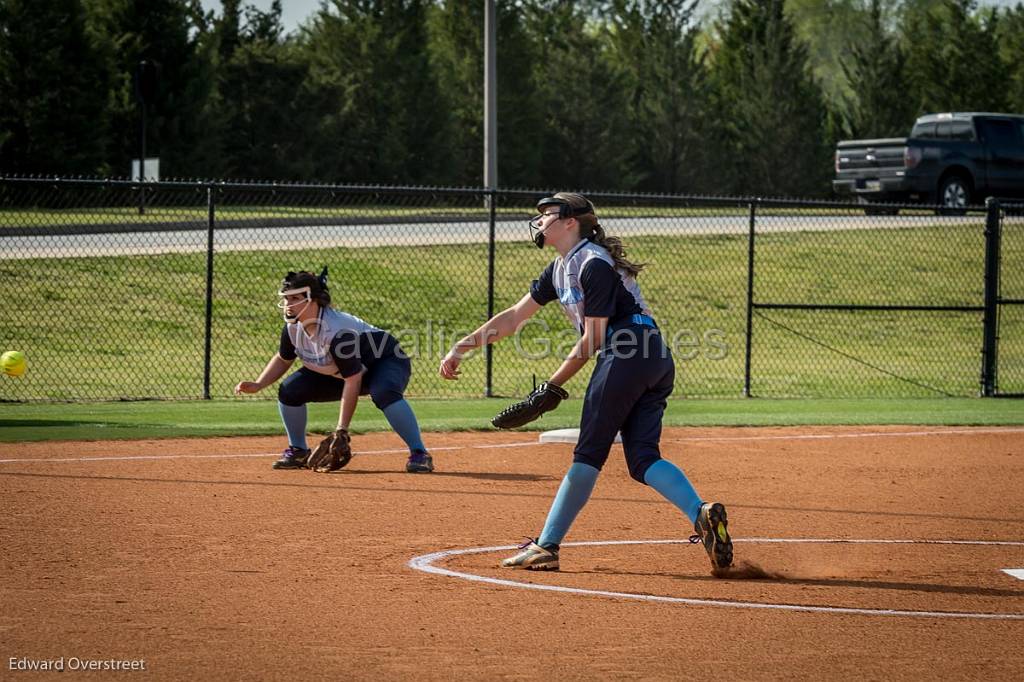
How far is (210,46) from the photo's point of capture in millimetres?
34312

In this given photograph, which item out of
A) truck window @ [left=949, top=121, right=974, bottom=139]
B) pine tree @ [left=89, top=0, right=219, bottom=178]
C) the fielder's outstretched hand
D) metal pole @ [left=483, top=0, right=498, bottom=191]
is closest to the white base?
the fielder's outstretched hand

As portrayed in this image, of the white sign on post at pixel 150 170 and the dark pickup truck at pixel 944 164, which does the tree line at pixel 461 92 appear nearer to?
the white sign on post at pixel 150 170

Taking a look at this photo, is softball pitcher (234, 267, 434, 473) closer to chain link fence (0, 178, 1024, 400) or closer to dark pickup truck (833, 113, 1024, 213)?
chain link fence (0, 178, 1024, 400)

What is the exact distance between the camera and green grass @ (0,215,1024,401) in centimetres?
1872

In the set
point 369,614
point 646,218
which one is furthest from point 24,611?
point 646,218

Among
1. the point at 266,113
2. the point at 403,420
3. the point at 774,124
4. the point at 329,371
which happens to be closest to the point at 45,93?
the point at 266,113

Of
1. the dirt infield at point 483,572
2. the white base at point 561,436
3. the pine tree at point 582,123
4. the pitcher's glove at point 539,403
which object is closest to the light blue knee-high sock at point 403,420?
the dirt infield at point 483,572

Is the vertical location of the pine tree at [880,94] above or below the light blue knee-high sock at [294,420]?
above

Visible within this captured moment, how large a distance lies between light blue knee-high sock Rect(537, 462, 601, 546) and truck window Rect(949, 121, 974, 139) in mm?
24160

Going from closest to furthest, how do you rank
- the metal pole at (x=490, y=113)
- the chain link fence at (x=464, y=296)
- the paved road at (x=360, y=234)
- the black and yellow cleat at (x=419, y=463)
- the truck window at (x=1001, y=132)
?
the black and yellow cleat at (x=419, y=463) → the chain link fence at (x=464, y=296) → the paved road at (x=360, y=234) → the metal pole at (x=490, y=113) → the truck window at (x=1001, y=132)

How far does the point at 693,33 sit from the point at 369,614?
40.0 metres

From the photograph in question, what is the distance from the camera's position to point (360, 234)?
75.3ft

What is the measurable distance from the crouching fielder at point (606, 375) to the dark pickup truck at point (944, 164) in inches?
864

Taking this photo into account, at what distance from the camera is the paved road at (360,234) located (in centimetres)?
2091
